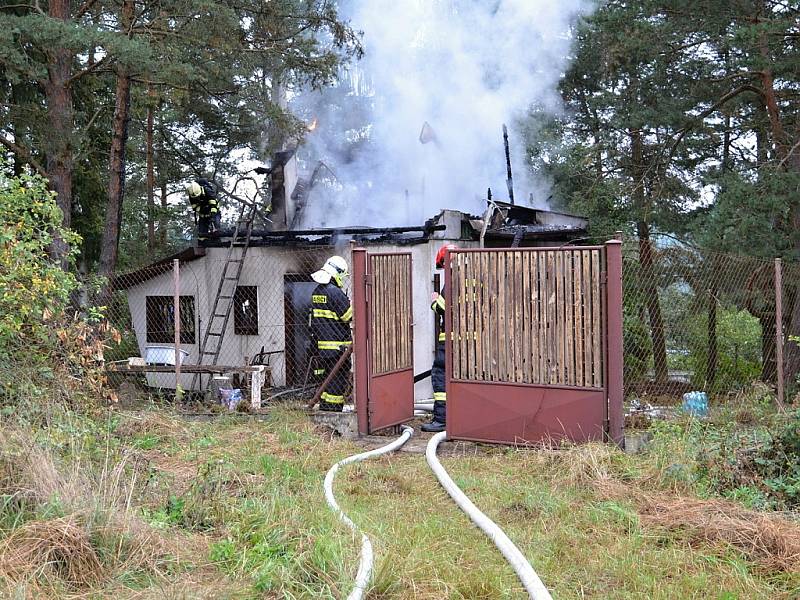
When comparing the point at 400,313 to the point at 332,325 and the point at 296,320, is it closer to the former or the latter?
the point at 332,325

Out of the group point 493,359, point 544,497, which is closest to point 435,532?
point 544,497

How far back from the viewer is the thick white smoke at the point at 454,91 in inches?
671

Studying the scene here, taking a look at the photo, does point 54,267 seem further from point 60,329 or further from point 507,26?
point 507,26

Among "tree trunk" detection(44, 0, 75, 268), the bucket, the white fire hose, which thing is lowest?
the white fire hose

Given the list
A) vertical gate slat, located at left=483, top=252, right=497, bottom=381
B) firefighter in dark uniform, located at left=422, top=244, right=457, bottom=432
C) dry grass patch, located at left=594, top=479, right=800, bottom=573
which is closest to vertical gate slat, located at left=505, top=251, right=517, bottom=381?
vertical gate slat, located at left=483, top=252, right=497, bottom=381

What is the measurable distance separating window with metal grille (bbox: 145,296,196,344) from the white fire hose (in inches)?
327

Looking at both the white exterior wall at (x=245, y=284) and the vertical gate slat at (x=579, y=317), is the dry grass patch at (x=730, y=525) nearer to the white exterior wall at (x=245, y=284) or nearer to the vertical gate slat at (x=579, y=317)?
the vertical gate slat at (x=579, y=317)

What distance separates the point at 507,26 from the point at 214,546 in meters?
15.8

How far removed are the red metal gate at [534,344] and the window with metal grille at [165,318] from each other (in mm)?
7800

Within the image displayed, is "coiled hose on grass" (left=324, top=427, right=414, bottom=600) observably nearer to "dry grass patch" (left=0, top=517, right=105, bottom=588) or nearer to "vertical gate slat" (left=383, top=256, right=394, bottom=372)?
"vertical gate slat" (left=383, top=256, right=394, bottom=372)

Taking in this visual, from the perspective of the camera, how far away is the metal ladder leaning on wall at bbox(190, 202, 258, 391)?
1192 centimetres

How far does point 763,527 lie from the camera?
4.31m

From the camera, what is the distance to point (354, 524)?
456 cm

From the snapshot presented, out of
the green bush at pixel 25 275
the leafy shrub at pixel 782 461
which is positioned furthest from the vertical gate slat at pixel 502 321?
the green bush at pixel 25 275
